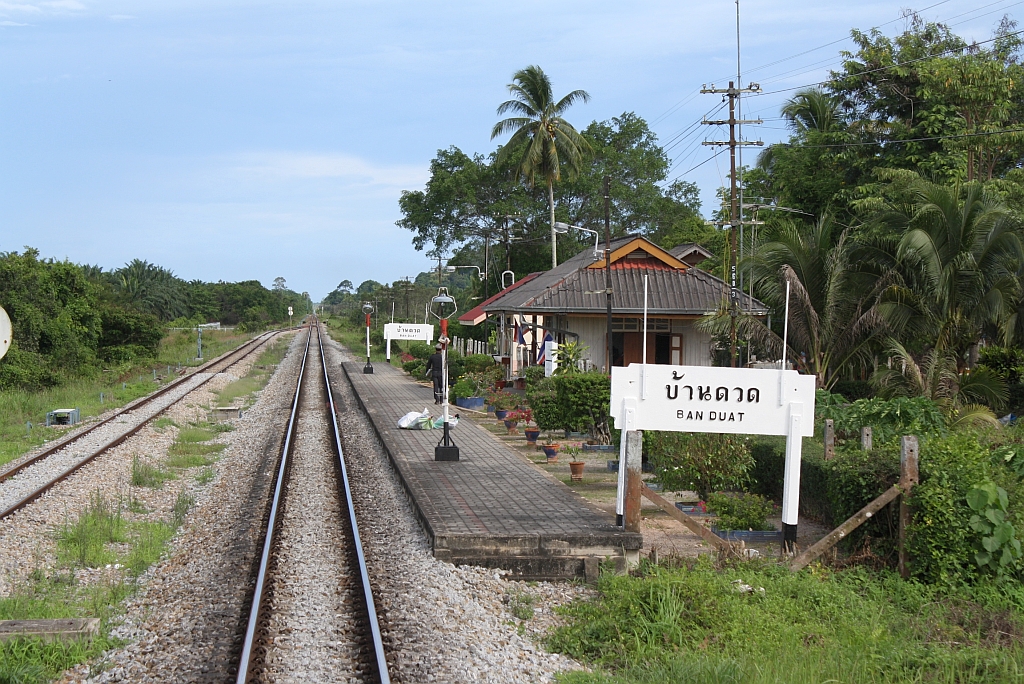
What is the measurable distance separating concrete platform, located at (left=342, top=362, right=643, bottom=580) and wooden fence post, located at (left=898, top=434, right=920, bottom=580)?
7.95 feet

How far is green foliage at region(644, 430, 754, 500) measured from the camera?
36.7 feet

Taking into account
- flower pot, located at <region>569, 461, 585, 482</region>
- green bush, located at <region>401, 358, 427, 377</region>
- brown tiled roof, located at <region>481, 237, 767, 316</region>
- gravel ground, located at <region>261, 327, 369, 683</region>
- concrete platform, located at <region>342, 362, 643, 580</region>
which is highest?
brown tiled roof, located at <region>481, 237, 767, 316</region>

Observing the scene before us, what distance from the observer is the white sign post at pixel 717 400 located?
368 inches

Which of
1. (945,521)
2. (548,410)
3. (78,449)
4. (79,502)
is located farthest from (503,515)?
(78,449)

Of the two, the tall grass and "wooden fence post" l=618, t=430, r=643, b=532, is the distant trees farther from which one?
"wooden fence post" l=618, t=430, r=643, b=532

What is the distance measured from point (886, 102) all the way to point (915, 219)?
41.7 ft

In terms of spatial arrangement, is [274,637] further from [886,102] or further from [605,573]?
[886,102]

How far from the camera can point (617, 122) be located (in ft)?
190

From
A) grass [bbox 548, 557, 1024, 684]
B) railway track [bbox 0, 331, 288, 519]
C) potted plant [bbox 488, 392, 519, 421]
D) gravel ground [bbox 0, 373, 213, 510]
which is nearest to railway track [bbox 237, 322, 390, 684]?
grass [bbox 548, 557, 1024, 684]

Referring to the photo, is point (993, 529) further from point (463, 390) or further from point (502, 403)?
point (463, 390)

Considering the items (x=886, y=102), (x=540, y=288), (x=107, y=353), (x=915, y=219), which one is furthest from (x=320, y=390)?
(x=886, y=102)

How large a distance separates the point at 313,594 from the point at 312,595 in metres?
0.02

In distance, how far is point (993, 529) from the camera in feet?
26.0

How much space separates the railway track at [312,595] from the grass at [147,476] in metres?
1.84
